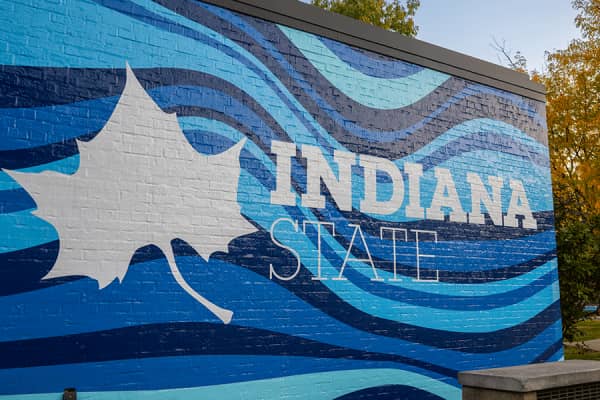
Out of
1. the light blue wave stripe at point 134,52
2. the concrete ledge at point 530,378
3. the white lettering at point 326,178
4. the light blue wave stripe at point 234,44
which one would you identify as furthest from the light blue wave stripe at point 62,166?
the concrete ledge at point 530,378

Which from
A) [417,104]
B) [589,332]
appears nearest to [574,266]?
[417,104]

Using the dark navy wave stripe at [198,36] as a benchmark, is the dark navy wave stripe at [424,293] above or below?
below

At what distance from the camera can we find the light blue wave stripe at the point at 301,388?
21.2ft

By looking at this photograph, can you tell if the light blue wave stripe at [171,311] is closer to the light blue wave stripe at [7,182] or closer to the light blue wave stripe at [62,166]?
the light blue wave stripe at [7,182]

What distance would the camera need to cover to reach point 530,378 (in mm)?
5891

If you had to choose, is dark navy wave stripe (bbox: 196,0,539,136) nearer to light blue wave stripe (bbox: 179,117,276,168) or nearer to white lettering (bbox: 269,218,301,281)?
light blue wave stripe (bbox: 179,117,276,168)

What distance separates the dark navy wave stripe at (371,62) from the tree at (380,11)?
19629 mm

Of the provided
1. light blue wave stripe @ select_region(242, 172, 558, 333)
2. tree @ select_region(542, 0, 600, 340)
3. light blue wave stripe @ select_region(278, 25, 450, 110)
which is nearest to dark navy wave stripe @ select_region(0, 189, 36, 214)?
light blue wave stripe @ select_region(242, 172, 558, 333)

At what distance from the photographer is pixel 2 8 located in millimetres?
6273

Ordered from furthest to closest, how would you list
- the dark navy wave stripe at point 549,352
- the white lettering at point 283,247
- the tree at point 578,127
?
the tree at point 578,127 < the dark navy wave stripe at point 549,352 < the white lettering at point 283,247

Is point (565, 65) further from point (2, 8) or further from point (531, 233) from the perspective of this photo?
point (2, 8)

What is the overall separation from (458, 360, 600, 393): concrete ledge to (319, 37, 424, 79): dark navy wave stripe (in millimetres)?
4613

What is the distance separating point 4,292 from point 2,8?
9.33ft

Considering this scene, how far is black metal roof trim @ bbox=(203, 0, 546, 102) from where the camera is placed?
816 centimetres
